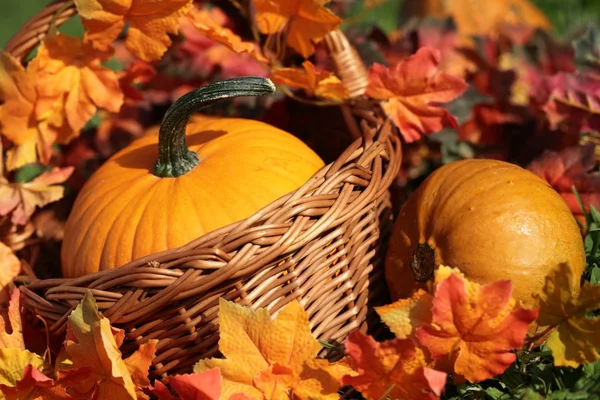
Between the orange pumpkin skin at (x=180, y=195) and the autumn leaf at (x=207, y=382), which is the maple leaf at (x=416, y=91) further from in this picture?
Answer: the autumn leaf at (x=207, y=382)

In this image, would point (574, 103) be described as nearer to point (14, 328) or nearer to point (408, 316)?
point (408, 316)

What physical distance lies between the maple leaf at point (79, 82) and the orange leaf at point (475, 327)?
2.67ft

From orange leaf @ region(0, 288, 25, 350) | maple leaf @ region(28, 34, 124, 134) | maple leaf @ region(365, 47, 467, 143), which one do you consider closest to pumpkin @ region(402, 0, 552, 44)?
maple leaf @ region(365, 47, 467, 143)

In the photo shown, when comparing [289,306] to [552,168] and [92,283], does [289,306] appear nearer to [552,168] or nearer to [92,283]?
[92,283]

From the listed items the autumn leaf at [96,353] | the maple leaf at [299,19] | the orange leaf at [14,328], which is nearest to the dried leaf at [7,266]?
the orange leaf at [14,328]

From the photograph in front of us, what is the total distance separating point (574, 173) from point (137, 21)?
85 cm

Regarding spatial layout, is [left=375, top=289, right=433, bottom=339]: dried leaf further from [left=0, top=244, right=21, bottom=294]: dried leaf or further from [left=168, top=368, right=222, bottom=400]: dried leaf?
[left=0, top=244, right=21, bottom=294]: dried leaf

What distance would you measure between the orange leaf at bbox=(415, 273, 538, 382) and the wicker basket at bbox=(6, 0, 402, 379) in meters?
A: 0.23

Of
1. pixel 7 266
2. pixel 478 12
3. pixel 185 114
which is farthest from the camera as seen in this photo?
pixel 478 12

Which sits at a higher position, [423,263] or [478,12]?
[423,263]

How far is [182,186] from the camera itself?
123 cm

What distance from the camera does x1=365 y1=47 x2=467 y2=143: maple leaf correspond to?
1361 millimetres

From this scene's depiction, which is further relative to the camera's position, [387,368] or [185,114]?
[185,114]

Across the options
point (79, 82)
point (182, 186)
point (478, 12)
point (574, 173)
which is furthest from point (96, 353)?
point (478, 12)
